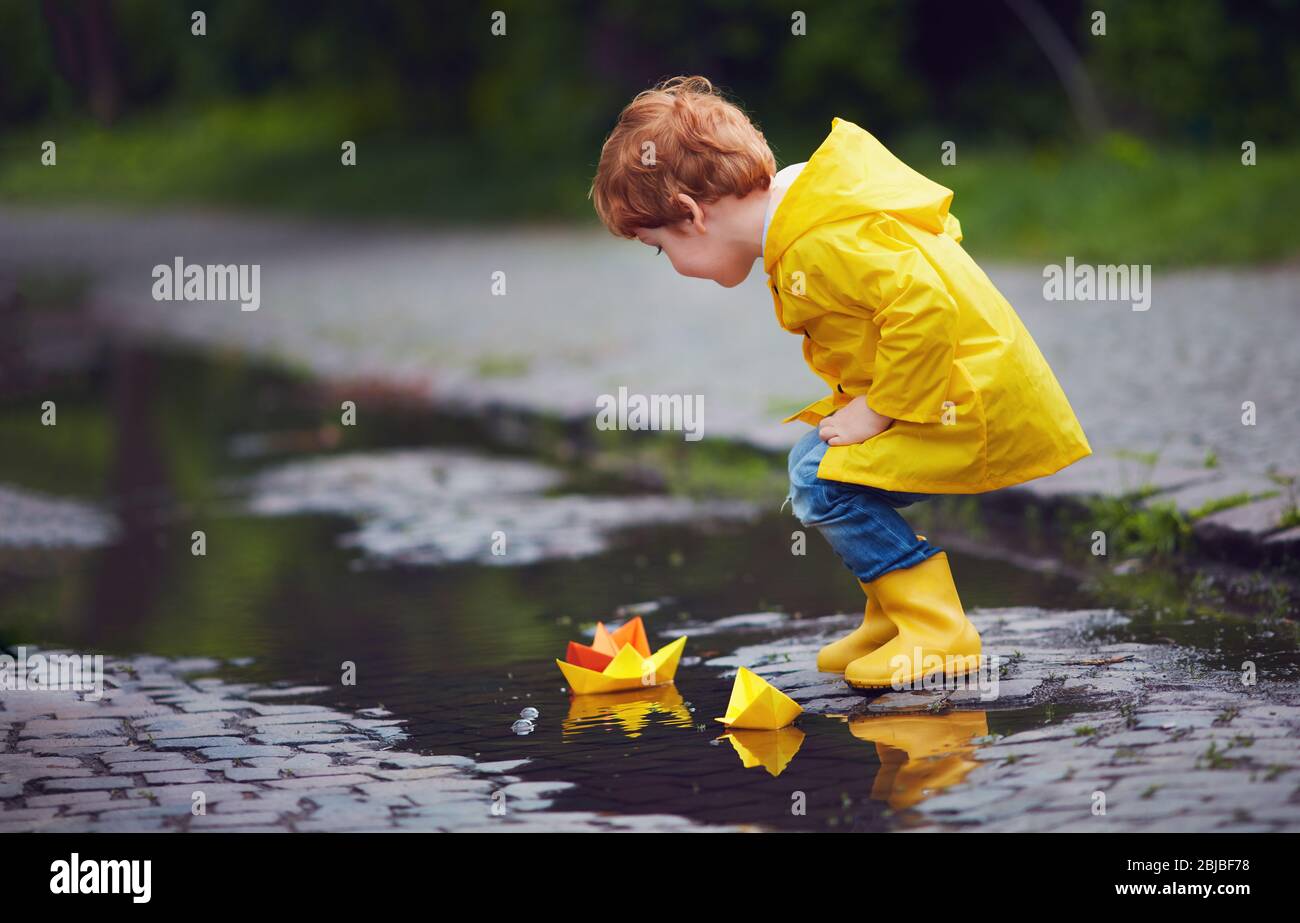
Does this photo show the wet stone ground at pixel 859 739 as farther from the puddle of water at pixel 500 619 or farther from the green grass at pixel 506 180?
the green grass at pixel 506 180

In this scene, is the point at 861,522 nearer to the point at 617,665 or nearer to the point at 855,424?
the point at 855,424

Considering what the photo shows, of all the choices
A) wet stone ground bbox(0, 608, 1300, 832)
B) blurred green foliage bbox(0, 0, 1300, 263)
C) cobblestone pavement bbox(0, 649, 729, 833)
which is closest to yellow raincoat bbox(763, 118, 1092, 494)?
wet stone ground bbox(0, 608, 1300, 832)

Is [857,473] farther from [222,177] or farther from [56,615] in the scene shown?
[222,177]

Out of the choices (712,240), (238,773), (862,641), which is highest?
(712,240)

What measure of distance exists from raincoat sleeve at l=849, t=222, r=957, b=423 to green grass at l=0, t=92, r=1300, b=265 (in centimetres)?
643

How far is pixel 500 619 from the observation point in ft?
16.5

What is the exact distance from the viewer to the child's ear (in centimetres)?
377

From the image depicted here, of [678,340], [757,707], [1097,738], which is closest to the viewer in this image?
[1097,738]

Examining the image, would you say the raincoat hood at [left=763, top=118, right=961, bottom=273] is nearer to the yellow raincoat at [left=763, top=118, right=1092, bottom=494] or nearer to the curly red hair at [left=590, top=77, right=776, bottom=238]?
the yellow raincoat at [left=763, top=118, right=1092, bottom=494]

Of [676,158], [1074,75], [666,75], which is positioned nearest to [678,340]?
[676,158]

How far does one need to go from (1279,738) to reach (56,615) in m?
3.91

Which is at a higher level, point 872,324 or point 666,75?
point 666,75

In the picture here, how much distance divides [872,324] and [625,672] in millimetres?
1072
